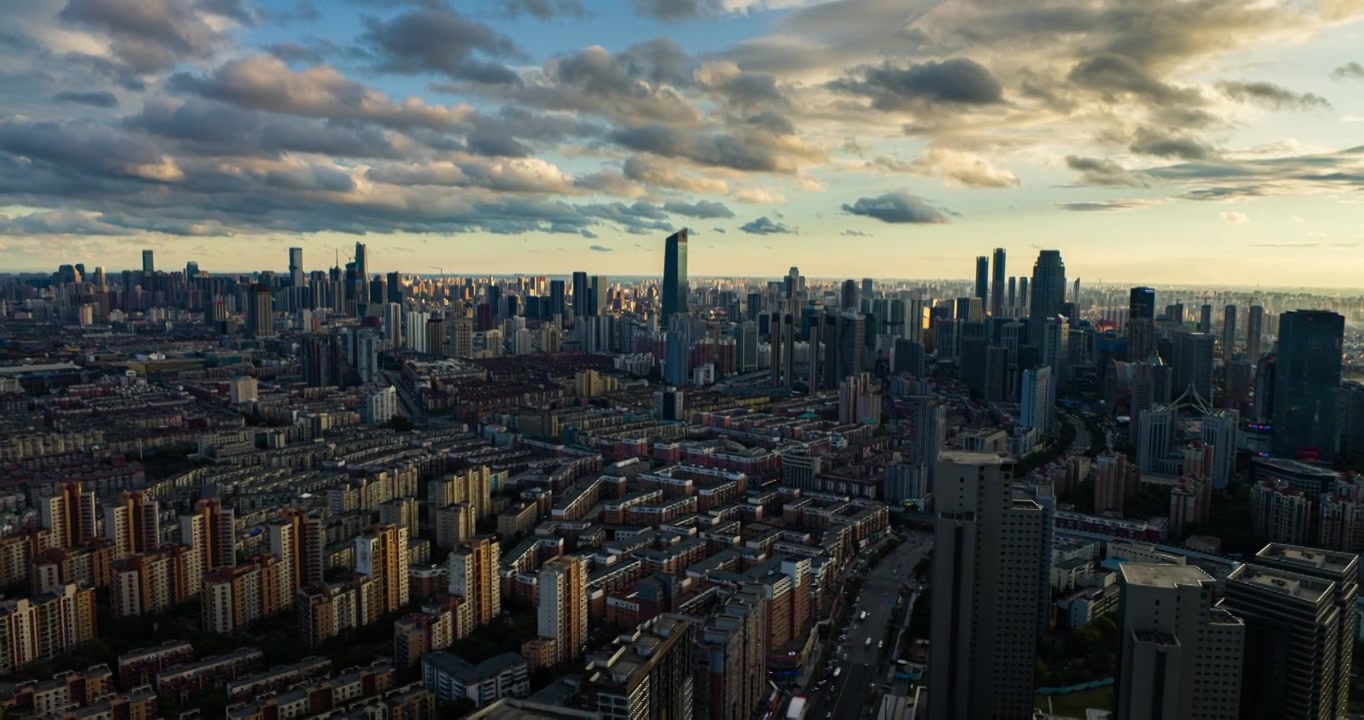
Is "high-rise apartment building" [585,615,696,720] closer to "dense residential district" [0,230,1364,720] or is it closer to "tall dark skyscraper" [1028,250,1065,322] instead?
"dense residential district" [0,230,1364,720]

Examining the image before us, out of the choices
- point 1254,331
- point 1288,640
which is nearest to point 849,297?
point 1254,331

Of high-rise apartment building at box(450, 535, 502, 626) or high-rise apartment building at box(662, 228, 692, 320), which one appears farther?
high-rise apartment building at box(662, 228, 692, 320)

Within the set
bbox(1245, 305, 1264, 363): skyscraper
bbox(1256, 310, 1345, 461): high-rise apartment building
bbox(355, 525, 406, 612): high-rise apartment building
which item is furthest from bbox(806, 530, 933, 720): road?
bbox(1245, 305, 1264, 363): skyscraper

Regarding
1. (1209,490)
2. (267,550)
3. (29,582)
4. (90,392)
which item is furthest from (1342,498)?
(90,392)

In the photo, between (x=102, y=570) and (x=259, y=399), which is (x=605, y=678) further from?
(x=259, y=399)

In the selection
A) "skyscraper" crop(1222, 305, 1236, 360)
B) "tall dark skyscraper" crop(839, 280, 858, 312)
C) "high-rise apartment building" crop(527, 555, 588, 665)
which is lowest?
"high-rise apartment building" crop(527, 555, 588, 665)

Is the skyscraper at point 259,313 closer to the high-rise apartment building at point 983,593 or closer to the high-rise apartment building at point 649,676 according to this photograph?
the high-rise apartment building at point 649,676

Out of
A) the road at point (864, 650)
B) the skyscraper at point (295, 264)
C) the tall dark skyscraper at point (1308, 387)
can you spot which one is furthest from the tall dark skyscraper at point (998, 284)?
the skyscraper at point (295, 264)
